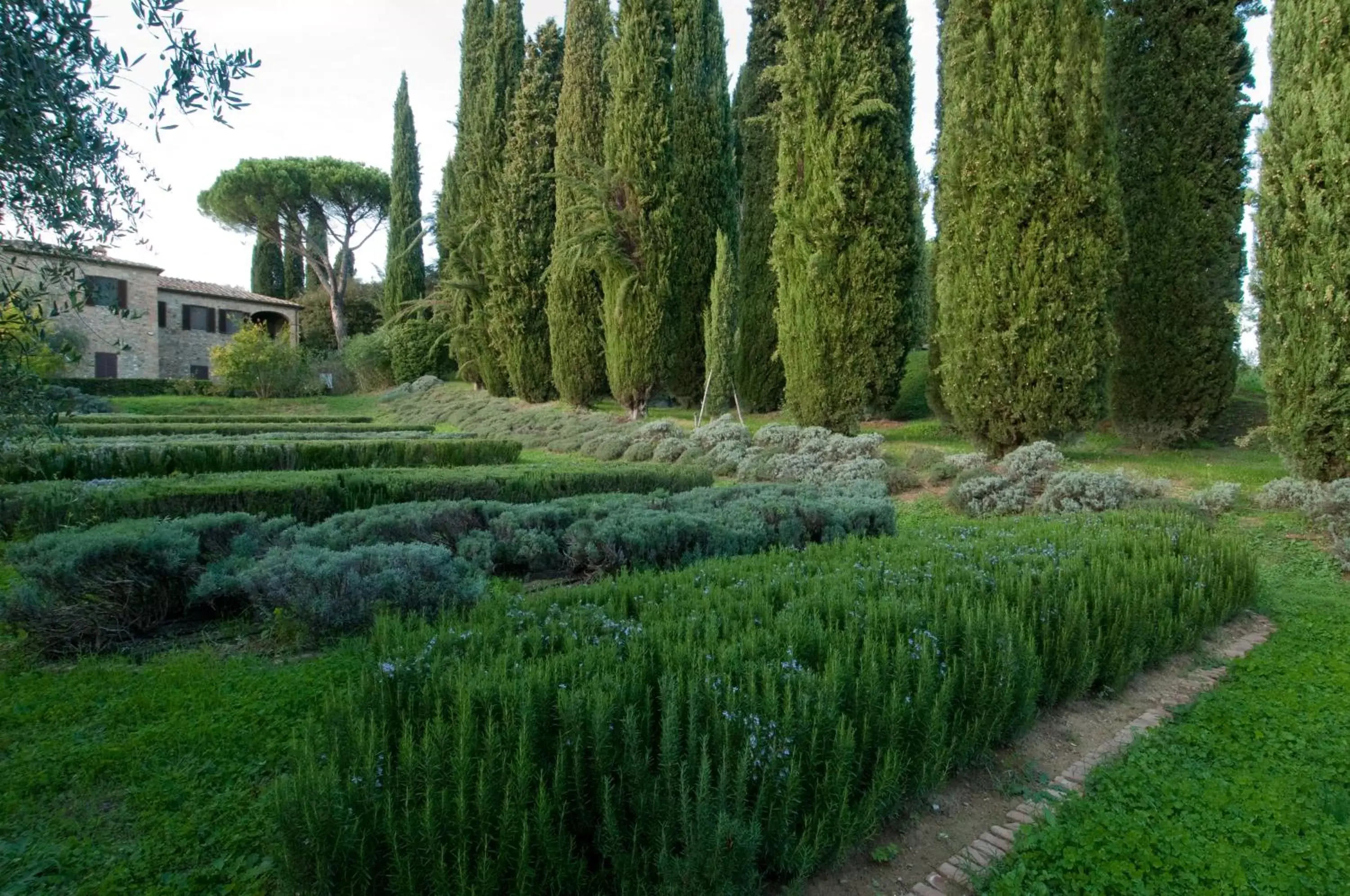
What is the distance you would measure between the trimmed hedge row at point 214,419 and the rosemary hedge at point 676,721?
48.5 feet

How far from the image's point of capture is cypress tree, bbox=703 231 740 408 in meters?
15.6

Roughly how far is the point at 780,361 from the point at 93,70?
15.9m

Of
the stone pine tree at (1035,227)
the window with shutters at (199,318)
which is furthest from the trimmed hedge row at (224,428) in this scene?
the window with shutters at (199,318)

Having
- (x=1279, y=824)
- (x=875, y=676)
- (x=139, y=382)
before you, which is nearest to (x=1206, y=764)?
(x=1279, y=824)

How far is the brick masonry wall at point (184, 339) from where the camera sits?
35844 millimetres

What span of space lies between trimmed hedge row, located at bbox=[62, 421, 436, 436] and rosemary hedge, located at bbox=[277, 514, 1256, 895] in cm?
1175

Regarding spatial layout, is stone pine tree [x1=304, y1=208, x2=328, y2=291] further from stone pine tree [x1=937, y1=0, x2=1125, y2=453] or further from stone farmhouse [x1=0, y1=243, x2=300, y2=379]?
stone pine tree [x1=937, y1=0, x2=1125, y2=453]

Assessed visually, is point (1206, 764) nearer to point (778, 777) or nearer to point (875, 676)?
point (875, 676)

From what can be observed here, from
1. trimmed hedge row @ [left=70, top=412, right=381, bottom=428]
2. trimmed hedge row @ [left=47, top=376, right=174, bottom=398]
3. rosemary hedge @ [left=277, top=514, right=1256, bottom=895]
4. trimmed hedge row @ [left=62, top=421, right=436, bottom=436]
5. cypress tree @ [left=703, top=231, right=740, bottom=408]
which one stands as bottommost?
rosemary hedge @ [left=277, top=514, right=1256, bottom=895]

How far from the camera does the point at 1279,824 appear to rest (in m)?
2.85

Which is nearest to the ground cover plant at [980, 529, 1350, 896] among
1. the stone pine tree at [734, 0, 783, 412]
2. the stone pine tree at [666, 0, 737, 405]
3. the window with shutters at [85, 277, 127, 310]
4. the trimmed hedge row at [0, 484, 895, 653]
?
the trimmed hedge row at [0, 484, 895, 653]

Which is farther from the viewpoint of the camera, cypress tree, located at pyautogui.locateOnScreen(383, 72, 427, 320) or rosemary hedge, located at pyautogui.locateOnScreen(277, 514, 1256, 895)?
cypress tree, located at pyautogui.locateOnScreen(383, 72, 427, 320)

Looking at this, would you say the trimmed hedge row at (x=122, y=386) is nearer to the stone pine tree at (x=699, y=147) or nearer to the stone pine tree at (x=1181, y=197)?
the stone pine tree at (x=699, y=147)

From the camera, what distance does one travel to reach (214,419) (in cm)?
1830
